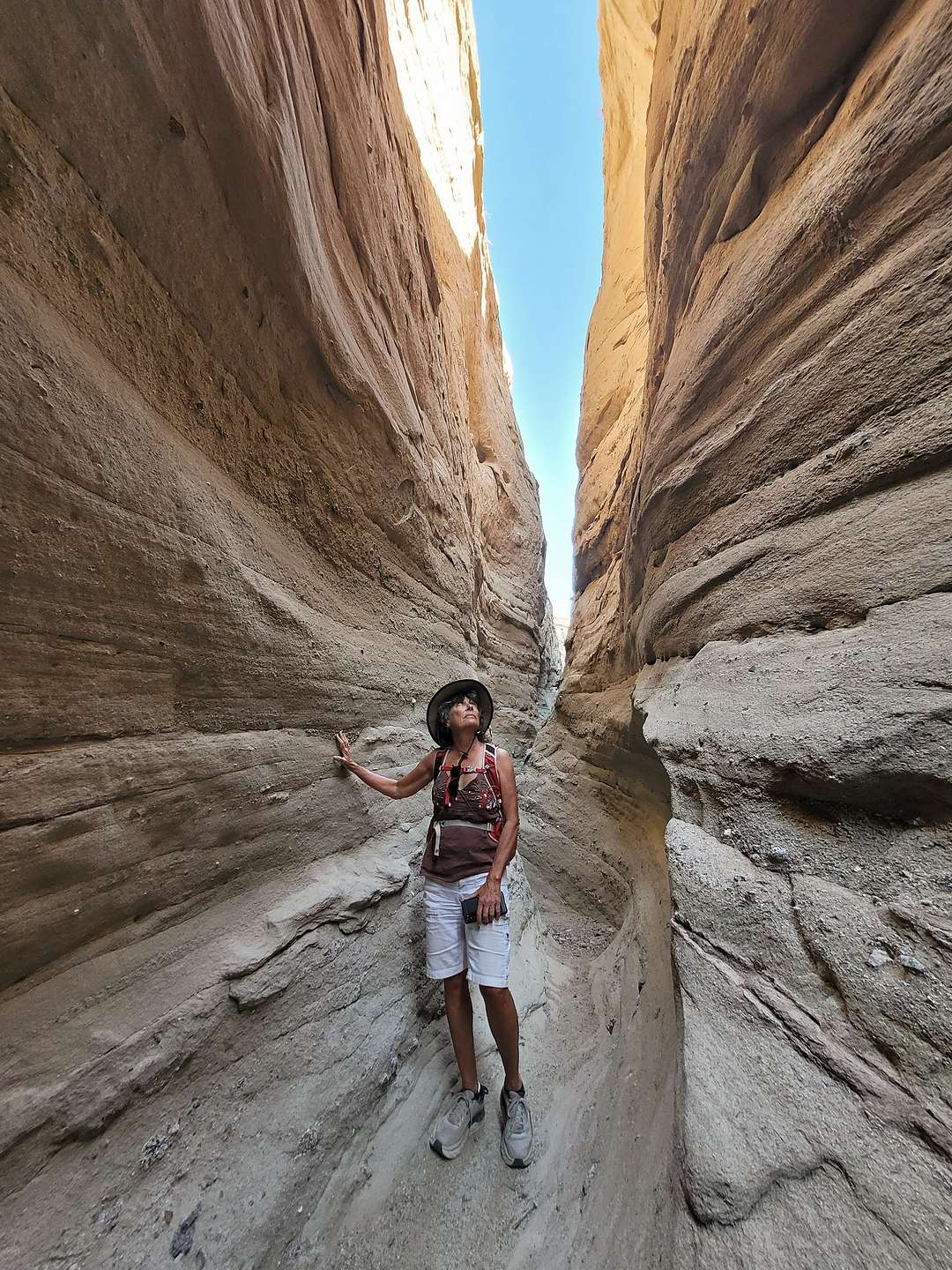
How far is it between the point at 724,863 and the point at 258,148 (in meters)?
3.27

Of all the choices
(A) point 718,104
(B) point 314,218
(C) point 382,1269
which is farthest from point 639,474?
(C) point 382,1269

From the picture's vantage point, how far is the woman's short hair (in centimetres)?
278

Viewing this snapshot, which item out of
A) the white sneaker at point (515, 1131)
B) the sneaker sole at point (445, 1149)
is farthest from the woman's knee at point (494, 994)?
the sneaker sole at point (445, 1149)

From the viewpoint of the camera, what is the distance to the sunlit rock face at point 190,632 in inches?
54.7

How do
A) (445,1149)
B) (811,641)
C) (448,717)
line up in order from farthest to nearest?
(448,717)
(445,1149)
(811,641)

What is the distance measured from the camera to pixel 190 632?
1883 millimetres

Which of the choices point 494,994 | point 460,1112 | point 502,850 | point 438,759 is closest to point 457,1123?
point 460,1112

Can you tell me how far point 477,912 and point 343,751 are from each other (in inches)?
44.7

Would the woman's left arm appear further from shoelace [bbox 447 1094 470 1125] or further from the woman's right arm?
shoelace [bbox 447 1094 470 1125]

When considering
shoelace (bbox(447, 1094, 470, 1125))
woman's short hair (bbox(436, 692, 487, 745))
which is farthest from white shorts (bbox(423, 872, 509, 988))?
woman's short hair (bbox(436, 692, 487, 745))

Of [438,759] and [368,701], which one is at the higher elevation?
[368,701]

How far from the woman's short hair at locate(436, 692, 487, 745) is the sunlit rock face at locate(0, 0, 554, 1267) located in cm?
52

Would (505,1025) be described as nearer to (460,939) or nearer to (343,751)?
(460,939)

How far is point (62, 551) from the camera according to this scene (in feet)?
4.76
